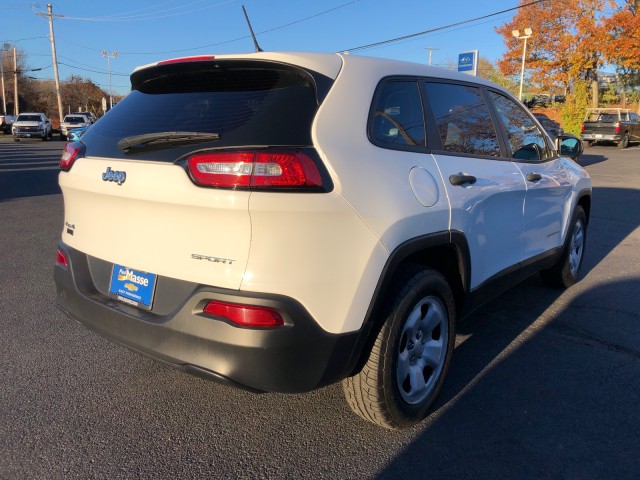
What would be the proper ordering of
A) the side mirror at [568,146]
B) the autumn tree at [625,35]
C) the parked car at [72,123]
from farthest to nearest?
the parked car at [72,123]
the autumn tree at [625,35]
the side mirror at [568,146]

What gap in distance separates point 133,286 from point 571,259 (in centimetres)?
413

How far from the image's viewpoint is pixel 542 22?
36.8 m

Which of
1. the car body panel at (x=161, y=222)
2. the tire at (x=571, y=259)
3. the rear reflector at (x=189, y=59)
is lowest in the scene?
the tire at (x=571, y=259)

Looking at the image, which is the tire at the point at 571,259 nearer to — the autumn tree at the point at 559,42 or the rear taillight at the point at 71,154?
the rear taillight at the point at 71,154

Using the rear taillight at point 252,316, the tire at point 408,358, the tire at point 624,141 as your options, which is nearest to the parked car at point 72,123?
the tire at point 624,141

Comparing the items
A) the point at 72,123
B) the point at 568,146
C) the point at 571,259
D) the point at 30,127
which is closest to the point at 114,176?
the point at 568,146

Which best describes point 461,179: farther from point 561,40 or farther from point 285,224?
point 561,40

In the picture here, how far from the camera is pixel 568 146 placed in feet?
15.3

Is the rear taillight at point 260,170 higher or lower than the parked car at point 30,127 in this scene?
higher

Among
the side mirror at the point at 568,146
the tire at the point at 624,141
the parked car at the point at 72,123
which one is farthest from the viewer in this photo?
the parked car at the point at 72,123

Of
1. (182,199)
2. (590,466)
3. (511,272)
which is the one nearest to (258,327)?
(182,199)

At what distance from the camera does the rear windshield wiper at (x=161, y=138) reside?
2.27 meters

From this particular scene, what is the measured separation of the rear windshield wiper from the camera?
2.27 meters

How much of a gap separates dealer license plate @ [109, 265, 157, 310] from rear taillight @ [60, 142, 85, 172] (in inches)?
27.2
